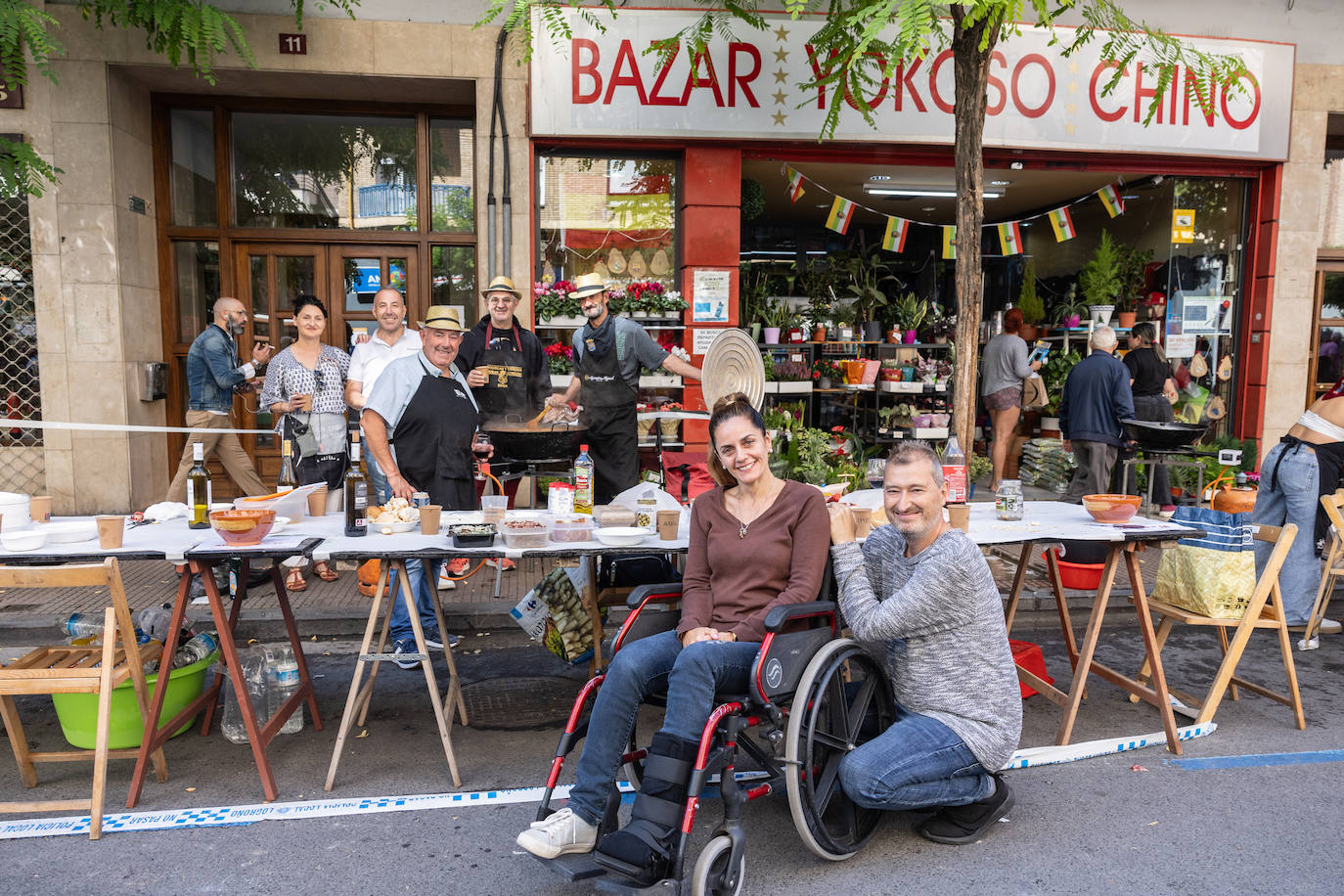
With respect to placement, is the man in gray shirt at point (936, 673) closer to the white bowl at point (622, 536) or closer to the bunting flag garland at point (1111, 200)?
the white bowl at point (622, 536)

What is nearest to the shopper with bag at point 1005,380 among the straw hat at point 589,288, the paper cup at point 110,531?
the straw hat at point 589,288

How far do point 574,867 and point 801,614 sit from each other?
1114mm

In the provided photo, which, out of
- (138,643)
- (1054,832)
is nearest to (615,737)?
(1054,832)

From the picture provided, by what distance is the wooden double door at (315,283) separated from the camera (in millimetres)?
8750

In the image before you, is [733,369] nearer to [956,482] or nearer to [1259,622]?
[956,482]

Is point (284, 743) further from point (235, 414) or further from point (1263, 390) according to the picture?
point (1263, 390)

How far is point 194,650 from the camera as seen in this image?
4.07 m

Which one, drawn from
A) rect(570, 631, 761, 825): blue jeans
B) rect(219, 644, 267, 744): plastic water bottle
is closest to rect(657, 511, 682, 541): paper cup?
rect(570, 631, 761, 825): blue jeans

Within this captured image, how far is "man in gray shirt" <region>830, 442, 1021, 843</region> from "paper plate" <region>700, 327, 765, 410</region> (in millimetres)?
2283

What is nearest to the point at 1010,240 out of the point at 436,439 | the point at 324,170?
the point at 324,170

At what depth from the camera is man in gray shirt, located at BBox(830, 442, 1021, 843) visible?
123 inches

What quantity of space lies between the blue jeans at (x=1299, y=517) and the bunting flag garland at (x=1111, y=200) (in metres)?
5.78

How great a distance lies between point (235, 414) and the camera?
8945 mm

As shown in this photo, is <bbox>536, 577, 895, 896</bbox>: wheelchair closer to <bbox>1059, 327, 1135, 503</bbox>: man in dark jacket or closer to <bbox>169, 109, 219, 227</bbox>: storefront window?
<bbox>1059, 327, 1135, 503</bbox>: man in dark jacket
